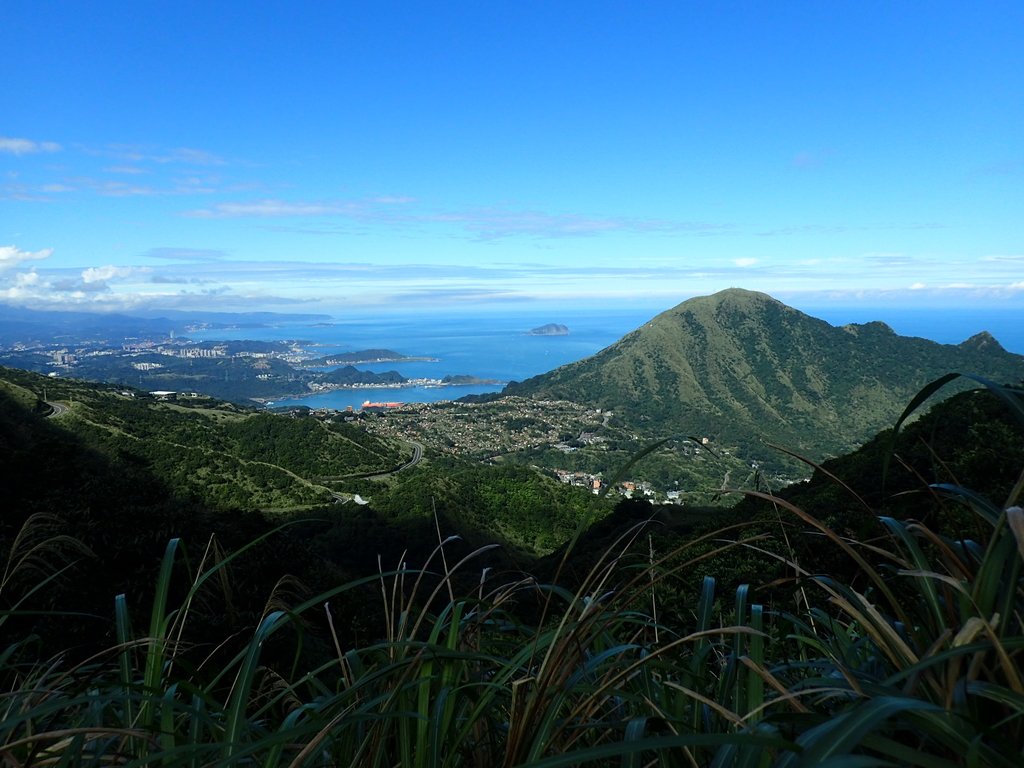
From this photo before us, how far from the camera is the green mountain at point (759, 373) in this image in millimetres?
100000

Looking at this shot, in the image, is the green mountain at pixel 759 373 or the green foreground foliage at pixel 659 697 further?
the green mountain at pixel 759 373

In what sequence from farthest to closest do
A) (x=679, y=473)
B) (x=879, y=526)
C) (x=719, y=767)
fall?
1. (x=679, y=473)
2. (x=879, y=526)
3. (x=719, y=767)

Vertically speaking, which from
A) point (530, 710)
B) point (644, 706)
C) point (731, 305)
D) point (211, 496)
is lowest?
point (211, 496)

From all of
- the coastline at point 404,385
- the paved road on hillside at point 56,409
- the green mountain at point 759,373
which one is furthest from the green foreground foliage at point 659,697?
the coastline at point 404,385

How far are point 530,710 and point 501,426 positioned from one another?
8590 cm

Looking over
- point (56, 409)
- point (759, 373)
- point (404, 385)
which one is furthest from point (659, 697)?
point (404, 385)

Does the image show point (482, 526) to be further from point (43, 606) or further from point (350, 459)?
point (43, 606)

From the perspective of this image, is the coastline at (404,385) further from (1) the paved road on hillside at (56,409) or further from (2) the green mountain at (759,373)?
(1) the paved road on hillside at (56,409)

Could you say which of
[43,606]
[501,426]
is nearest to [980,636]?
[43,606]

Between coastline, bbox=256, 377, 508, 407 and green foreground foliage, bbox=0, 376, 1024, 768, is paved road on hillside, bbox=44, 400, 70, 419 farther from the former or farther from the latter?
coastline, bbox=256, 377, 508, 407

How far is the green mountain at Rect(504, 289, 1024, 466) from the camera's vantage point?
328ft

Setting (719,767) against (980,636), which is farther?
(980,636)

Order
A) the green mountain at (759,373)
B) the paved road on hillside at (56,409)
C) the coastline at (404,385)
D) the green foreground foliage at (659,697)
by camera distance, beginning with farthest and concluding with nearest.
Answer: the coastline at (404,385)
the green mountain at (759,373)
the paved road on hillside at (56,409)
the green foreground foliage at (659,697)

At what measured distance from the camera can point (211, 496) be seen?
27.6m
